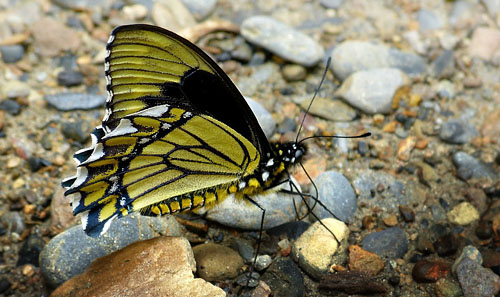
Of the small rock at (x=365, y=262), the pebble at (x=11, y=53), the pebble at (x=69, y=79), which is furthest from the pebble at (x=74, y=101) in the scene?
the small rock at (x=365, y=262)

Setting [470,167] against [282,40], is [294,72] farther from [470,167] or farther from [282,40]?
[470,167]

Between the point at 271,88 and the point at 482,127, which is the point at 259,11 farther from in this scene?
the point at 482,127

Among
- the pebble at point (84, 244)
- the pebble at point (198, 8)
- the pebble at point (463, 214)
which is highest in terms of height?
the pebble at point (198, 8)

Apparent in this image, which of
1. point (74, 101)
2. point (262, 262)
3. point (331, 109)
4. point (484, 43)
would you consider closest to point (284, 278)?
point (262, 262)

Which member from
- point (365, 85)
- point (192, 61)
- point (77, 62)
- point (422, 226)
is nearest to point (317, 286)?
point (422, 226)

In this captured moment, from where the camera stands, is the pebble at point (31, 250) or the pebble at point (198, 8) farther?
the pebble at point (198, 8)

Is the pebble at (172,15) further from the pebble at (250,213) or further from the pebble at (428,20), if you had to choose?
the pebble at (428,20)

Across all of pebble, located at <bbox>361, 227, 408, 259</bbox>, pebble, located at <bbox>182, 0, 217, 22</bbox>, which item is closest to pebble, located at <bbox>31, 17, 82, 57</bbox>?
pebble, located at <bbox>182, 0, 217, 22</bbox>
